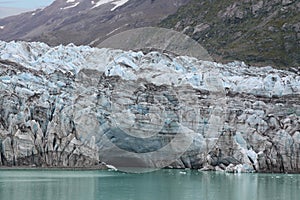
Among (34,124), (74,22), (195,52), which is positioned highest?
(74,22)

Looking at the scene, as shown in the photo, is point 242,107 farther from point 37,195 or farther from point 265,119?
point 37,195

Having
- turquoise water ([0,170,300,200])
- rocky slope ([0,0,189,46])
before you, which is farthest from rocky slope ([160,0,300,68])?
turquoise water ([0,170,300,200])

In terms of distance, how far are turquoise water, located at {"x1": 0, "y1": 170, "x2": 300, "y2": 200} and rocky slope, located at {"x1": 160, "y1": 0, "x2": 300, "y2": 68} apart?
148 feet

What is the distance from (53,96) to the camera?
36.2 meters

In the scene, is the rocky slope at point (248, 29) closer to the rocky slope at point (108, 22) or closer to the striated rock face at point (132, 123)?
the rocky slope at point (108, 22)

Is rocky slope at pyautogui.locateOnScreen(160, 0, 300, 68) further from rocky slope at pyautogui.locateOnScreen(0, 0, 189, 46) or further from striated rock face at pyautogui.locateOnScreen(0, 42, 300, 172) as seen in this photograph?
striated rock face at pyautogui.locateOnScreen(0, 42, 300, 172)

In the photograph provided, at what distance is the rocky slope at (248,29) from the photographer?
7812cm

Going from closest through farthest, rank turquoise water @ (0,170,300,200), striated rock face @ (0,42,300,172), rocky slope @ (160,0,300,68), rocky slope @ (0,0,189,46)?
turquoise water @ (0,170,300,200) → striated rock face @ (0,42,300,172) → rocky slope @ (160,0,300,68) → rocky slope @ (0,0,189,46)

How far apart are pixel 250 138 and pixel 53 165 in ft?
35.0

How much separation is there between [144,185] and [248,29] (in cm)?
6276

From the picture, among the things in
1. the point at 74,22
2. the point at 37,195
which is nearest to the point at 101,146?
the point at 37,195

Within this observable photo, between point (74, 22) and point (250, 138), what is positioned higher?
point (74, 22)

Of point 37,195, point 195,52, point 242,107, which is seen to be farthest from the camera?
point 195,52

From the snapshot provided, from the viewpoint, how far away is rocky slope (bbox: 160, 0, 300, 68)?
78.1 m
